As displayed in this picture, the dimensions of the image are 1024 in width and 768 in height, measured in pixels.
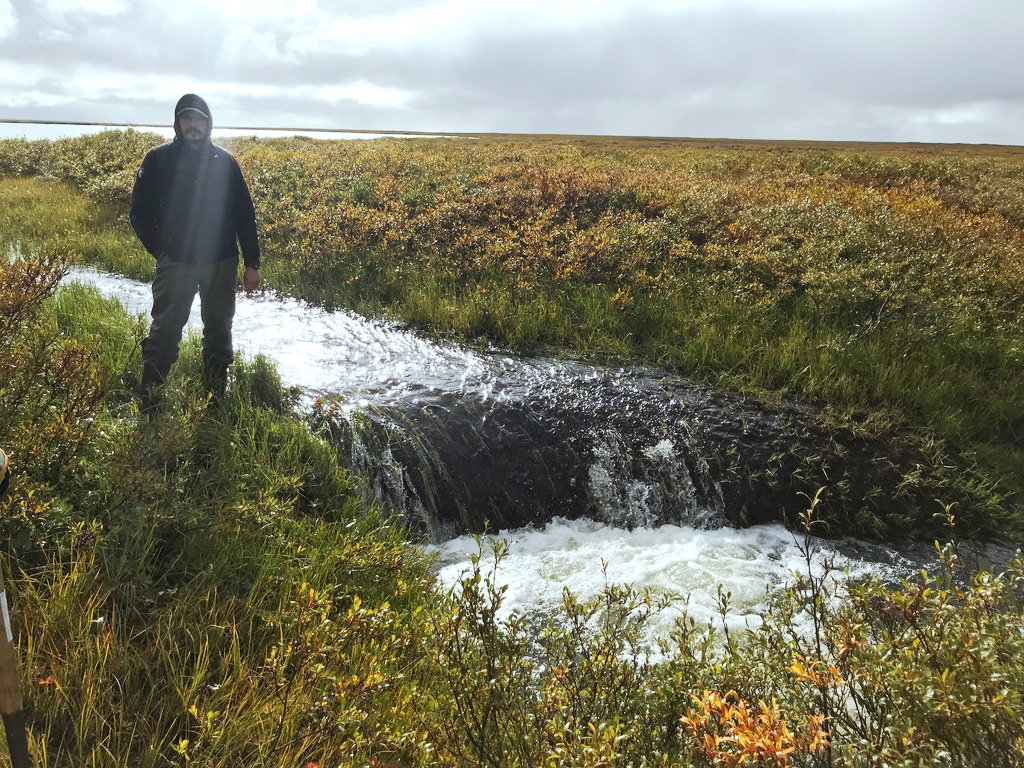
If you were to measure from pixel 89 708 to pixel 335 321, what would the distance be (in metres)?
7.45

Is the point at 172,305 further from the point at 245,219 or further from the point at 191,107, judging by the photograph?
the point at 191,107

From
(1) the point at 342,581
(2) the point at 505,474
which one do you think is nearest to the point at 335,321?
(2) the point at 505,474

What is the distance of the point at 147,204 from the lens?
17.9ft

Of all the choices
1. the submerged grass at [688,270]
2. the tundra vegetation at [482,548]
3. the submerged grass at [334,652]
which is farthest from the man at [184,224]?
the submerged grass at [688,270]

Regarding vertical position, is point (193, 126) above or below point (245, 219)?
above

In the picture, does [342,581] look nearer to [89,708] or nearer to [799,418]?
[89,708]

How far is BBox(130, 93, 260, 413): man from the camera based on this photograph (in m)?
5.40

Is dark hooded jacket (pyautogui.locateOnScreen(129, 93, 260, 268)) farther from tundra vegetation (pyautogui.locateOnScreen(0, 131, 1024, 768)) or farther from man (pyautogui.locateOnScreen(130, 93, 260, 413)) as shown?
tundra vegetation (pyautogui.locateOnScreen(0, 131, 1024, 768))

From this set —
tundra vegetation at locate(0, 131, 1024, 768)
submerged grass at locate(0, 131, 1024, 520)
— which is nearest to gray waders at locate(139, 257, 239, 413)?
tundra vegetation at locate(0, 131, 1024, 768)

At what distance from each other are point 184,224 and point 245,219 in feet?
1.82

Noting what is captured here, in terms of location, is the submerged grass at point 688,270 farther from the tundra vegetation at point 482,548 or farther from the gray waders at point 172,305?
the gray waders at point 172,305

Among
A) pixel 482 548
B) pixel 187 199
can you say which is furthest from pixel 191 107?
pixel 482 548

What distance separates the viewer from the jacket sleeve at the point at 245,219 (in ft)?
19.0

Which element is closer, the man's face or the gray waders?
the man's face
